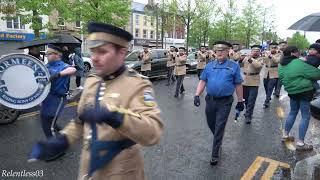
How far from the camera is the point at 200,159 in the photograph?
19.3ft

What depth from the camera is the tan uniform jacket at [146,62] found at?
51.9 feet

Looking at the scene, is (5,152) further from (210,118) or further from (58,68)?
(210,118)

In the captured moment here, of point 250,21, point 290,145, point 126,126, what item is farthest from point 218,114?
point 250,21

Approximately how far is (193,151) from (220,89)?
54.3 inches

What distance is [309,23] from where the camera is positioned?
765 centimetres

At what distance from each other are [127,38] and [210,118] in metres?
3.65

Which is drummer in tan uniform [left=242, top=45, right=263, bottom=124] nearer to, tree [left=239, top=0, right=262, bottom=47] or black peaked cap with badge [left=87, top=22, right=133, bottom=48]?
black peaked cap with badge [left=87, top=22, right=133, bottom=48]

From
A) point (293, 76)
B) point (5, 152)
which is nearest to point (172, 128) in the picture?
point (293, 76)

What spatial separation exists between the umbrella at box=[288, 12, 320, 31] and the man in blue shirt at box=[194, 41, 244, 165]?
2.73 m

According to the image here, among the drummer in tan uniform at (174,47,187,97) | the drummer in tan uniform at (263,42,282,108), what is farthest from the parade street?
the drummer in tan uniform at (174,47,187,97)

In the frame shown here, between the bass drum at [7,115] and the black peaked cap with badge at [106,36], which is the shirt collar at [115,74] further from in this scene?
the bass drum at [7,115]

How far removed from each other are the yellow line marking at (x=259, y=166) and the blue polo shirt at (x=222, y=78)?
1178 millimetres

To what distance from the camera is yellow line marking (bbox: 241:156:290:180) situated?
520 centimetres

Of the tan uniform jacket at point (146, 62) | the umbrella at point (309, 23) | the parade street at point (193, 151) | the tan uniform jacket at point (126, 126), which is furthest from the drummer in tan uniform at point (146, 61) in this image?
the tan uniform jacket at point (126, 126)
